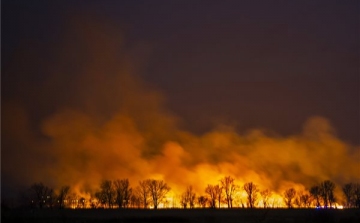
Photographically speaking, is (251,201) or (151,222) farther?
(251,201)

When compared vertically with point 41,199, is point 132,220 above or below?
below

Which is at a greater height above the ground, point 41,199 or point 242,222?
point 41,199

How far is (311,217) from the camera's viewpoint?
69875 millimetres

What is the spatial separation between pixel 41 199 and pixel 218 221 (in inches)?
2818

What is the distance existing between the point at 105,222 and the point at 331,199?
267 feet

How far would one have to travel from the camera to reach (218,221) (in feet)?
229

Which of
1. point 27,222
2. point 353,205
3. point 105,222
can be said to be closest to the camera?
point 27,222

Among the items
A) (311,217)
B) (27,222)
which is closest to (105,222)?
(27,222)

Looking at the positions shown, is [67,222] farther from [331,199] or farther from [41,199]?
[331,199]

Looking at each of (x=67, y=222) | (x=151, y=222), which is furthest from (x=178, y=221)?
(x=67, y=222)

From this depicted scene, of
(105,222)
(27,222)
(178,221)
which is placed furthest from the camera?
(178,221)

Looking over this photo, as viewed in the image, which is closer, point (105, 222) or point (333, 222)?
point (333, 222)

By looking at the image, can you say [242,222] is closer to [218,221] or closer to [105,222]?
[218,221]

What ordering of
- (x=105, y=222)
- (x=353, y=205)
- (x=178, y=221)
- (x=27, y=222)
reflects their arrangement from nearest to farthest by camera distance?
(x=27, y=222) < (x=105, y=222) < (x=178, y=221) < (x=353, y=205)
